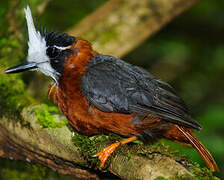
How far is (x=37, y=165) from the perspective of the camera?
4.00 metres

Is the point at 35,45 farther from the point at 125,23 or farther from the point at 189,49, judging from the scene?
the point at 189,49

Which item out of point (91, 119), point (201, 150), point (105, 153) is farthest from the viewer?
point (201, 150)

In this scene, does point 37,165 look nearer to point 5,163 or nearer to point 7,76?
point 5,163

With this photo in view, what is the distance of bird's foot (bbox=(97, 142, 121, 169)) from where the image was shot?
3.33 meters

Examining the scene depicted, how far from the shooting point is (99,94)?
3.61 meters

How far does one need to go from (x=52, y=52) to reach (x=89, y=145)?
Answer: 1.04 meters

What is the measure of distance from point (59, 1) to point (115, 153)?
5.13 metres

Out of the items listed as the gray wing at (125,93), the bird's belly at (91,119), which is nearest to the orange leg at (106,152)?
the bird's belly at (91,119)

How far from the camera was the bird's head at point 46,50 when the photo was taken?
3629 millimetres

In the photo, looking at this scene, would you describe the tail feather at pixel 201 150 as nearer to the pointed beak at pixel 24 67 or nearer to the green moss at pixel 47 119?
the green moss at pixel 47 119

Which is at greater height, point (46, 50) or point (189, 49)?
point (189, 49)

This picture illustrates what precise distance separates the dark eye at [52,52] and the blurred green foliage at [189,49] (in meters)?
4.02

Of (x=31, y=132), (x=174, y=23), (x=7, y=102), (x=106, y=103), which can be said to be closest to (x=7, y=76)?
(x=7, y=102)

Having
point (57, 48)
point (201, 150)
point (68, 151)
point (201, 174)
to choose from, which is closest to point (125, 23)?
point (57, 48)
